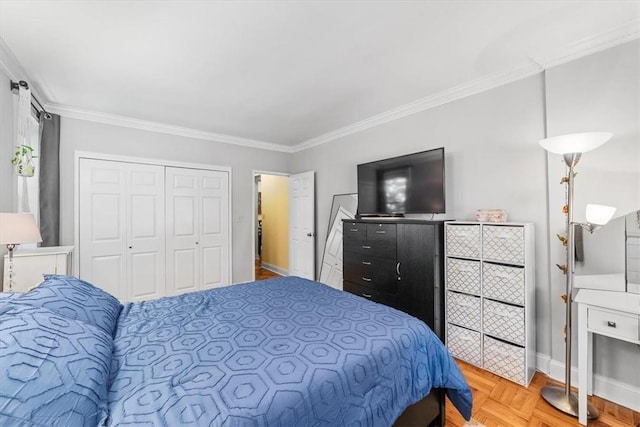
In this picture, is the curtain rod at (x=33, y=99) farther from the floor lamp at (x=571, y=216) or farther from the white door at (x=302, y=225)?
the floor lamp at (x=571, y=216)

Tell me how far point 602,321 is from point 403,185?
1920mm

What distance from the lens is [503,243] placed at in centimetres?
225

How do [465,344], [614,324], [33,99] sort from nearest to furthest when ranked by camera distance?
1. [614,324]
2. [465,344]
3. [33,99]

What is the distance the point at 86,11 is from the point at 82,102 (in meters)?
1.91

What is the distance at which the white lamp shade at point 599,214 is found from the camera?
178 centimetres

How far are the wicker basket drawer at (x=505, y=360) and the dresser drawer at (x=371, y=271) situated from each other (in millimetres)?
931

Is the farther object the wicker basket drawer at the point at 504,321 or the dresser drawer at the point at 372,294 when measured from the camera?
A: the dresser drawer at the point at 372,294

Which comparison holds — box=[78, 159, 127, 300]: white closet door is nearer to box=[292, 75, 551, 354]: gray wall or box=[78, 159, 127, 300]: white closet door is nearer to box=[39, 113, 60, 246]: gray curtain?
box=[39, 113, 60, 246]: gray curtain

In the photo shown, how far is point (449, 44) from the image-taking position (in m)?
2.09

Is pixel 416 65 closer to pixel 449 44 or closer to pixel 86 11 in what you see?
pixel 449 44

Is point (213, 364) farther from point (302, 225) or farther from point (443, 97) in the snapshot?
point (302, 225)

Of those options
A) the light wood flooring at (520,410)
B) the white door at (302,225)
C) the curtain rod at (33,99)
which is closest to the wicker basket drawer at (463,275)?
the light wood flooring at (520,410)

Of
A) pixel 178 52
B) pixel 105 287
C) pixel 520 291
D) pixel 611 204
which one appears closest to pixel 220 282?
pixel 105 287

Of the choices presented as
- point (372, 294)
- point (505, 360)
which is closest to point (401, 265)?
point (372, 294)
